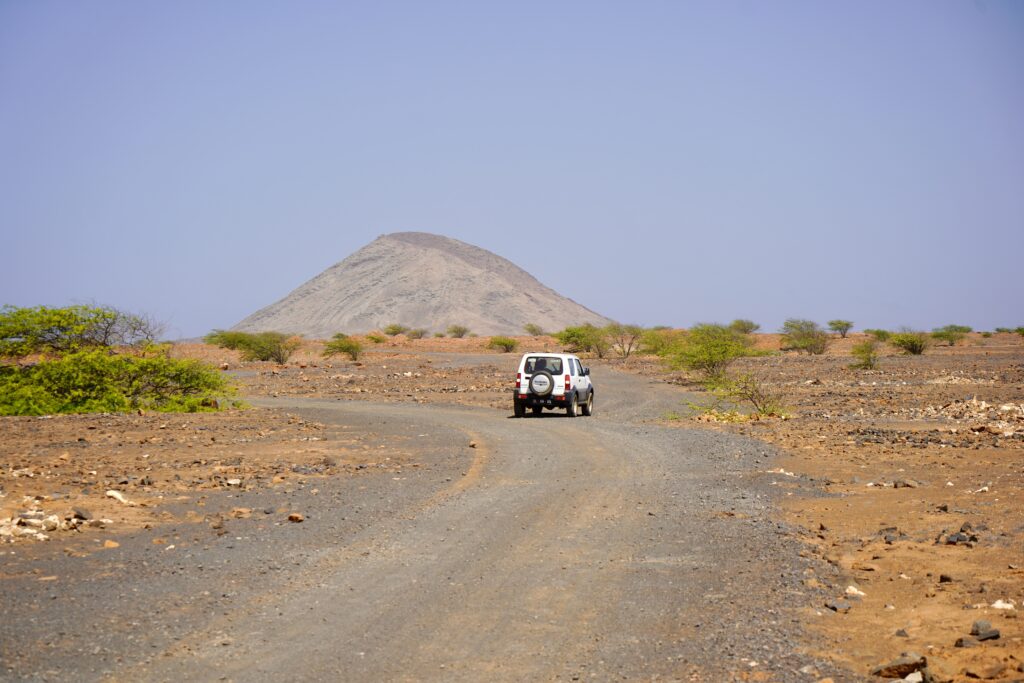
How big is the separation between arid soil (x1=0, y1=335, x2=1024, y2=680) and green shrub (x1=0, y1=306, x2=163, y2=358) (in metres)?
3.62

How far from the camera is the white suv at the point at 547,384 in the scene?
27.0m

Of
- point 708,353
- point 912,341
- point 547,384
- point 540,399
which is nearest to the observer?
point 547,384

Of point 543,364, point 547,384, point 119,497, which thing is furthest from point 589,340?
point 119,497

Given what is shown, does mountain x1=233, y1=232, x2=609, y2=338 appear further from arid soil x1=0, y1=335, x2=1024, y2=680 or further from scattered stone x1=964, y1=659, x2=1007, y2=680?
scattered stone x1=964, y1=659, x2=1007, y2=680

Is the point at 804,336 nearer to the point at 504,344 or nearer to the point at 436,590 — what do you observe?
the point at 504,344

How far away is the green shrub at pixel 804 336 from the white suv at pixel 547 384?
53.7m

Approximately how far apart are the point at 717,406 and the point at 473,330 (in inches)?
5325

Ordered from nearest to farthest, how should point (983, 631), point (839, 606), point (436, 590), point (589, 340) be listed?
point (983, 631)
point (839, 606)
point (436, 590)
point (589, 340)

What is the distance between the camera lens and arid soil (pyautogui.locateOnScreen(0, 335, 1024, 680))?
7.64m

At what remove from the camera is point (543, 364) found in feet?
90.2

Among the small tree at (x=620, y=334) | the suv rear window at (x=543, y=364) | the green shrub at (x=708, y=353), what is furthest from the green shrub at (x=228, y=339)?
the suv rear window at (x=543, y=364)

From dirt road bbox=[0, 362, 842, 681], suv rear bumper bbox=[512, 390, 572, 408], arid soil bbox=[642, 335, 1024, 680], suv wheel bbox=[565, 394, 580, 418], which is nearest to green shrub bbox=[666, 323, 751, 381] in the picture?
arid soil bbox=[642, 335, 1024, 680]

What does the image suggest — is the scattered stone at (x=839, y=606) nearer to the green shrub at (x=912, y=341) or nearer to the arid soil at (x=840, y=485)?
the arid soil at (x=840, y=485)

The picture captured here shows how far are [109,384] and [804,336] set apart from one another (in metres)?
63.1
